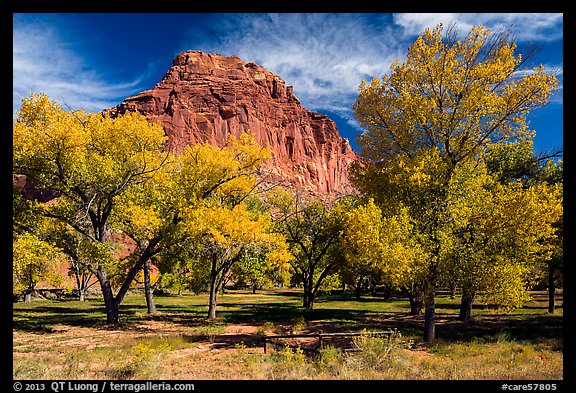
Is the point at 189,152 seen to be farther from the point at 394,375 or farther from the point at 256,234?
the point at 394,375

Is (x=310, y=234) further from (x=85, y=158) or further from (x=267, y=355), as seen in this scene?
(x=85, y=158)

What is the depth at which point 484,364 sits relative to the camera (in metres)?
10.3

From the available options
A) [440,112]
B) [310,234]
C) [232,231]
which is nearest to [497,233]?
[440,112]

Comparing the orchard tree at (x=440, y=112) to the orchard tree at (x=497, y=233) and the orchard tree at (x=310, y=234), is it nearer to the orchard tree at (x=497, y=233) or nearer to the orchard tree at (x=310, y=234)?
the orchard tree at (x=497, y=233)

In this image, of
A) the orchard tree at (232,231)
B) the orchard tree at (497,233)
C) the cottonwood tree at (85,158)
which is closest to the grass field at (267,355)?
the orchard tree at (497,233)

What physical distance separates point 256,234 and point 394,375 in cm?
945

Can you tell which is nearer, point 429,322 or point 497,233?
point 497,233

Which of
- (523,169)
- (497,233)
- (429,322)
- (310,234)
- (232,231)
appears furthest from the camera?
(310,234)

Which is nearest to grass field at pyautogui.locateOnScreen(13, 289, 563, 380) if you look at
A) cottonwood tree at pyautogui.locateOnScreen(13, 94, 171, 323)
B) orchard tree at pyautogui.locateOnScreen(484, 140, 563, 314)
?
cottonwood tree at pyautogui.locateOnScreen(13, 94, 171, 323)

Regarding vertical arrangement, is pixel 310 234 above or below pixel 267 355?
above

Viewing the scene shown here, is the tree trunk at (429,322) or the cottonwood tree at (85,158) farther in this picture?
the cottonwood tree at (85,158)

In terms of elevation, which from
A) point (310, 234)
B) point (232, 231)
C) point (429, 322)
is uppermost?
point (232, 231)
